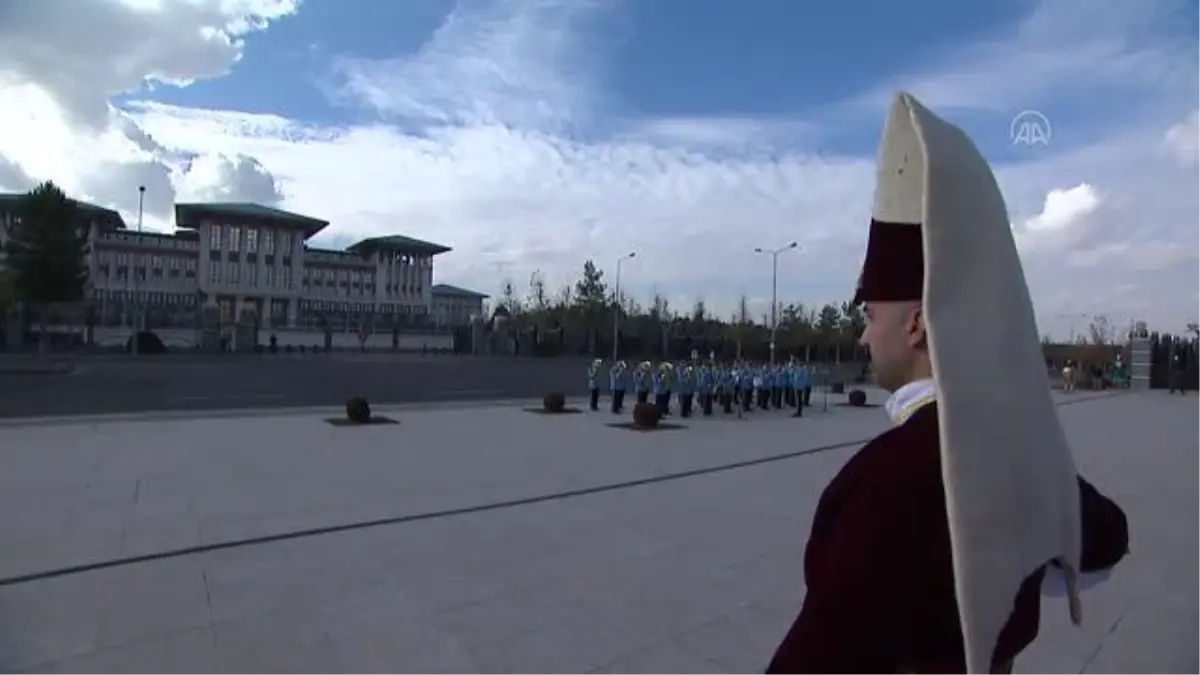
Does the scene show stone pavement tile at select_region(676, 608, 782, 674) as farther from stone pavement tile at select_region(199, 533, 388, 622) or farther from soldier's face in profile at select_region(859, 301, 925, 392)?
soldier's face in profile at select_region(859, 301, 925, 392)

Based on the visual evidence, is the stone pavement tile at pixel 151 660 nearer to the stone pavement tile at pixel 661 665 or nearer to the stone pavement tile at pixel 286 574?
the stone pavement tile at pixel 286 574

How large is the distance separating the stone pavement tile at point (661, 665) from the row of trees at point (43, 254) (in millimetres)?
49987

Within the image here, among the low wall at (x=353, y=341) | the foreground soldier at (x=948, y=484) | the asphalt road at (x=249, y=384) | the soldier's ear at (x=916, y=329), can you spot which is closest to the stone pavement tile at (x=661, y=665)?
the foreground soldier at (x=948, y=484)

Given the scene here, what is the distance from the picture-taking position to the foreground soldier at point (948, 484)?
1316 millimetres

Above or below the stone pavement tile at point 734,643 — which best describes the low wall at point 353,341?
above

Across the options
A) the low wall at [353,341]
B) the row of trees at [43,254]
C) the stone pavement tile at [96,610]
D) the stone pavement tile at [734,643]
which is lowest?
the stone pavement tile at [96,610]

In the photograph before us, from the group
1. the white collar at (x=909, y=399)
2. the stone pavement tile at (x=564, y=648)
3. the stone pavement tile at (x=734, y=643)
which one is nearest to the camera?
the white collar at (x=909, y=399)

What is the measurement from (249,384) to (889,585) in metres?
31.1

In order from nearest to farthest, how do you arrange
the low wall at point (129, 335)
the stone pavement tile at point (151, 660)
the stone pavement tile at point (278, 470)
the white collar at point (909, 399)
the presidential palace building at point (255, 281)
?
the white collar at point (909, 399) < the stone pavement tile at point (151, 660) < the stone pavement tile at point (278, 470) < the low wall at point (129, 335) < the presidential palace building at point (255, 281)

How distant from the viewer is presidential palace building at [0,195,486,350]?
6488 centimetres

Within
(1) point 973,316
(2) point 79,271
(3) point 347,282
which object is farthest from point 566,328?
(1) point 973,316

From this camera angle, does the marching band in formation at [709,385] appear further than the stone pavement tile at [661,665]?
Yes

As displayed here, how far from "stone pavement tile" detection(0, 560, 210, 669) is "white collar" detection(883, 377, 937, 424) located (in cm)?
480

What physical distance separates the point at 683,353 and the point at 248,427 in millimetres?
56088
